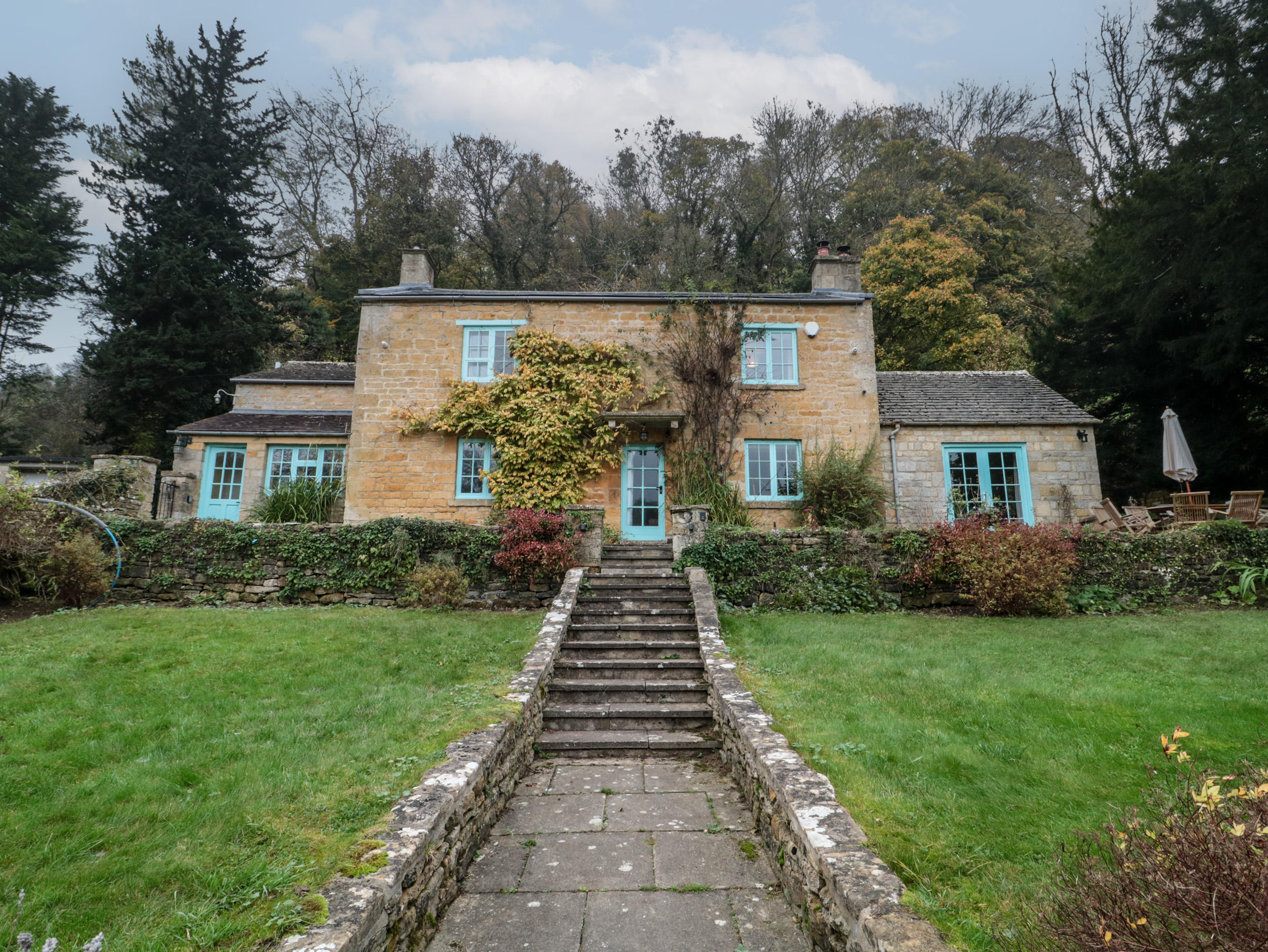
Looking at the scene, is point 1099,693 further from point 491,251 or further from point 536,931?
point 491,251

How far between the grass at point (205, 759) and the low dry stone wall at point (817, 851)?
1.96m

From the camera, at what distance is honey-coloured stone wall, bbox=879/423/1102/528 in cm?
1402

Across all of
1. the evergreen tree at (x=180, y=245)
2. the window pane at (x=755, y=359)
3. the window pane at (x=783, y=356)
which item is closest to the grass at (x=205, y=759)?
the window pane at (x=755, y=359)

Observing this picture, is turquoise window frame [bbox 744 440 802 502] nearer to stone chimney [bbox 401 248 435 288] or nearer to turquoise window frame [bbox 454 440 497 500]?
turquoise window frame [bbox 454 440 497 500]

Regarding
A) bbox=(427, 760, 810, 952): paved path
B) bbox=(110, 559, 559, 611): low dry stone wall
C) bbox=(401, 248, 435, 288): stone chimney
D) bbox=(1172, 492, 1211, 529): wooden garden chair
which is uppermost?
bbox=(401, 248, 435, 288): stone chimney

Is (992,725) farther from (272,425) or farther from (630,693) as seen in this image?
(272,425)

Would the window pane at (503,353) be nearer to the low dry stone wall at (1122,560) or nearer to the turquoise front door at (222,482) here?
the low dry stone wall at (1122,560)

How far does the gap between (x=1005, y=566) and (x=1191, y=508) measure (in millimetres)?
5617

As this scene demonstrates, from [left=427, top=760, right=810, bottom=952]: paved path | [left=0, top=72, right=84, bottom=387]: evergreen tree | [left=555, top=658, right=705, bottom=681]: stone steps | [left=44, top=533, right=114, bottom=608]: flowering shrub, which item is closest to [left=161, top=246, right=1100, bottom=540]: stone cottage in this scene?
[left=44, top=533, right=114, bottom=608]: flowering shrub

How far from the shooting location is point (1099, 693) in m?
5.56

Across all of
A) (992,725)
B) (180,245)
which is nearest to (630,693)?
(992,725)

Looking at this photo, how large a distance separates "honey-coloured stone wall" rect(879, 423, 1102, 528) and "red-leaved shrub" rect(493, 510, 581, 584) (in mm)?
7168

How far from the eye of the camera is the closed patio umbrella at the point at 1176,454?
1204cm

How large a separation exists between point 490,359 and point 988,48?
2246cm
